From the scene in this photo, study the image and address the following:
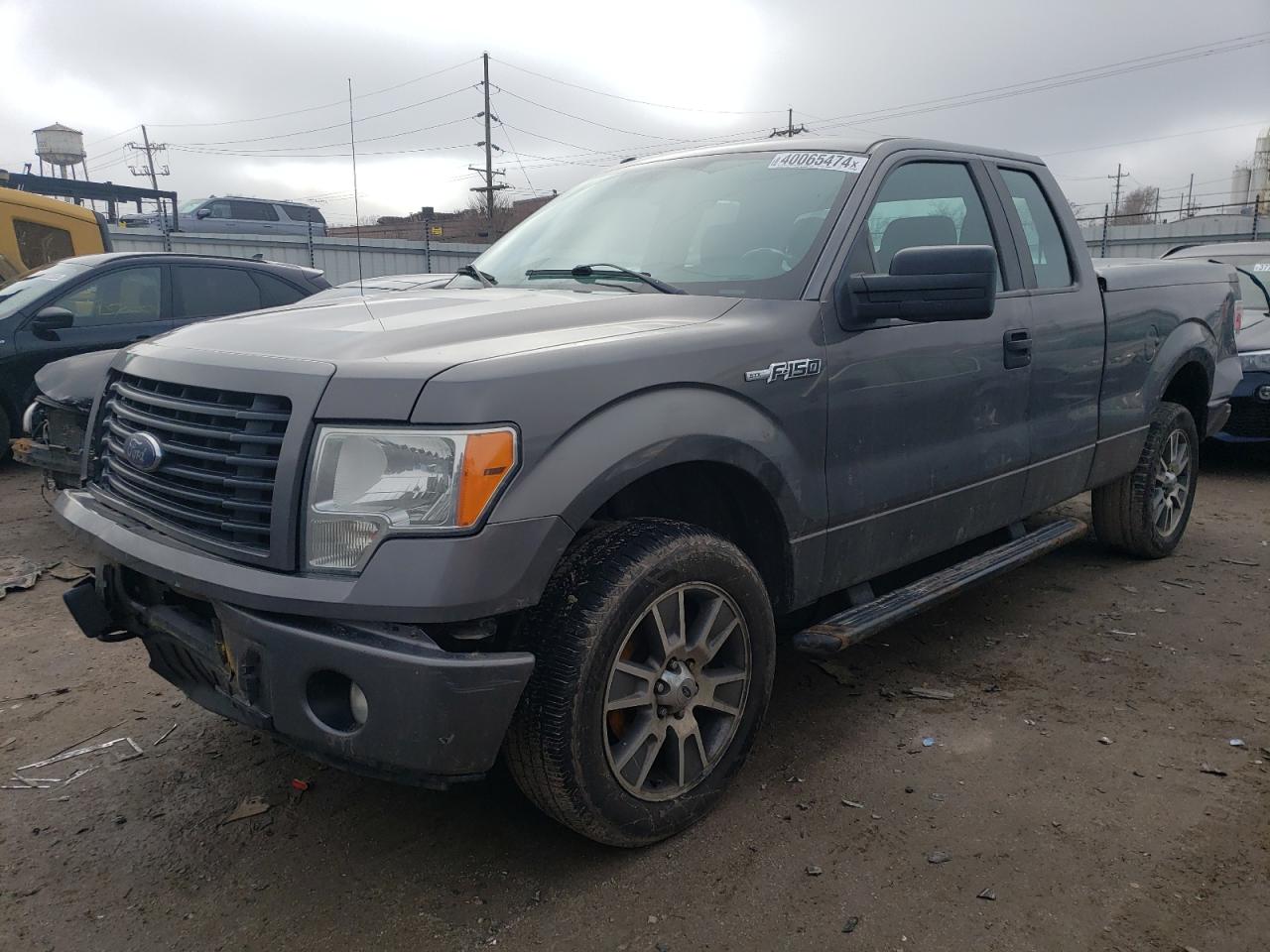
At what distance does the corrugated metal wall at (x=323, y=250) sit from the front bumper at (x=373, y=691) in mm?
14656

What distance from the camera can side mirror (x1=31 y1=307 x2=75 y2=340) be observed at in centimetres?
719

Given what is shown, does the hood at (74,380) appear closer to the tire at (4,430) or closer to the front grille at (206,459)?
the tire at (4,430)

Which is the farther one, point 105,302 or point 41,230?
point 41,230

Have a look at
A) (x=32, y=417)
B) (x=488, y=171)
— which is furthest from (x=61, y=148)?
(x=32, y=417)

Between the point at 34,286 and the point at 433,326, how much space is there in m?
6.61

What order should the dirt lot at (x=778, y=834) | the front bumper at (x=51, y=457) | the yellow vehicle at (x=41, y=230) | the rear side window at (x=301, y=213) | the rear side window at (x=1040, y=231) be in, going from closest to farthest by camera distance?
the dirt lot at (x=778, y=834), the rear side window at (x=1040, y=231), the front bumper at (x=51, y=457), the yellow vehicle at (x=41, y=230), the rear side window at (x=301, y=213)

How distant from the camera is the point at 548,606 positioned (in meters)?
2.30

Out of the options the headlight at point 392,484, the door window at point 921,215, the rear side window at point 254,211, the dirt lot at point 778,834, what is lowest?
the dirt lot at point 778,834

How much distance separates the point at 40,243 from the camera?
10375 mm

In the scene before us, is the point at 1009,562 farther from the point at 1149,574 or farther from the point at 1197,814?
the point at 1149,574

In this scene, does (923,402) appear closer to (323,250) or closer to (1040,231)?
(1040,231)

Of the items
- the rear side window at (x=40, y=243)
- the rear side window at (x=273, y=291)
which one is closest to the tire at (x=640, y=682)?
the rear side window at (x=273, y=291)

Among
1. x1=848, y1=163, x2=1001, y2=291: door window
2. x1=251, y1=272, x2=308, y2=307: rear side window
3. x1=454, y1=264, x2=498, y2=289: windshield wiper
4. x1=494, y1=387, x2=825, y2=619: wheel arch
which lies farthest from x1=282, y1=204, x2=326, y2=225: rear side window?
x1=494, y1=387, x2=825, y2=619: wheel arch

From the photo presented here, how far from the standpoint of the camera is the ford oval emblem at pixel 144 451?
2430 millimetres
